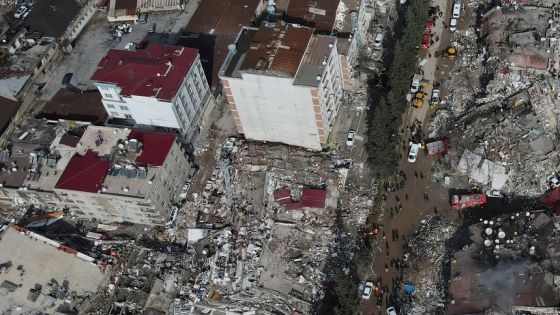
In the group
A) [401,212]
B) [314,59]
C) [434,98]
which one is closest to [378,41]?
[434,98]

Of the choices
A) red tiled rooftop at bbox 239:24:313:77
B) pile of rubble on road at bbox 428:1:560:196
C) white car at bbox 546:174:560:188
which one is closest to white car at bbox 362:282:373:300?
→ pile of rubble on road at bbox 428:1:560:196

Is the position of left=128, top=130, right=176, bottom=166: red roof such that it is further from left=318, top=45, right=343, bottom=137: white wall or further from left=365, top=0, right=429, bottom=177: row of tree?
left=365, top=0, right=429, bottom=177: row of tree

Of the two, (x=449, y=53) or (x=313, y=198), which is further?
(x=449, y=53)

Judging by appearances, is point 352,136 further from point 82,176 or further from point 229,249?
point 82,176

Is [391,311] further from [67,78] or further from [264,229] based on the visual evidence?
[67,78]


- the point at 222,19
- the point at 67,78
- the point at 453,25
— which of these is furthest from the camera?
the point at 67,78

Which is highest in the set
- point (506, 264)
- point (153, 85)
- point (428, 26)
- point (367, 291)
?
point (428, 26)
